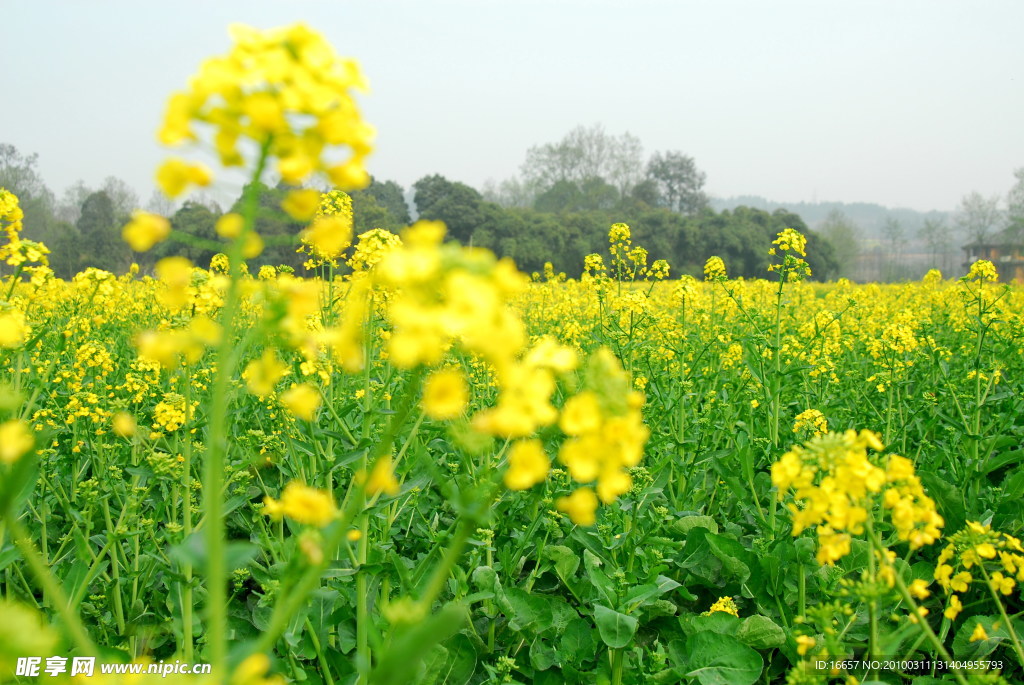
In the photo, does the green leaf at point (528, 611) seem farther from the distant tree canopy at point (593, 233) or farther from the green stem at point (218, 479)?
the distant tree canopy at point (593, 233)

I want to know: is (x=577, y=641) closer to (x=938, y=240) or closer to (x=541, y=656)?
(x=541, y=656)

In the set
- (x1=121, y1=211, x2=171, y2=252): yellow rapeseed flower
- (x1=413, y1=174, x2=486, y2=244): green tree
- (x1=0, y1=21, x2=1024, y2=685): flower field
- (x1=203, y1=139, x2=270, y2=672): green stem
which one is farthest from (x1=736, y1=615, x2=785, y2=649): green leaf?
(x1=413, y1=174, x2=486, y2=244): green tree

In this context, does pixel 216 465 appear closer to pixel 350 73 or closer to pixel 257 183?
pixel 257 183

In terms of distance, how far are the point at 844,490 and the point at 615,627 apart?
132cm

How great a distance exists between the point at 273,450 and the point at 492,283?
297cm

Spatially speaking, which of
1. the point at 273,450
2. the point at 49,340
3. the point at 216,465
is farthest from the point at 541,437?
the point at 49,340

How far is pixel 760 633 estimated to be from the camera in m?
2.82

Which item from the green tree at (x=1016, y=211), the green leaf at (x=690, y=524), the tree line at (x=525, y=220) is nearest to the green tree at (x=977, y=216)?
the green tree at (x=1016, y=211)

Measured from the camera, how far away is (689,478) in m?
4.11

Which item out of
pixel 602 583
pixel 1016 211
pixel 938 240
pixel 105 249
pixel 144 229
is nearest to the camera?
pixel 144 229

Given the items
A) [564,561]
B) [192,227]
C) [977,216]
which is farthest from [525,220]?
[977,216]

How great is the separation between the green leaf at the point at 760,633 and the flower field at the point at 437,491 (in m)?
0.01

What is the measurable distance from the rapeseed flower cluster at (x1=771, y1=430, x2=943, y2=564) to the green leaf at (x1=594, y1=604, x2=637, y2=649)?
1.11 m

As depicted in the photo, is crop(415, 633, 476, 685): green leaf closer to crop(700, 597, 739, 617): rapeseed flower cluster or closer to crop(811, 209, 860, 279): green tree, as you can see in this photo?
crop(700, 597, 739, 617): rapeseed flower cluster
